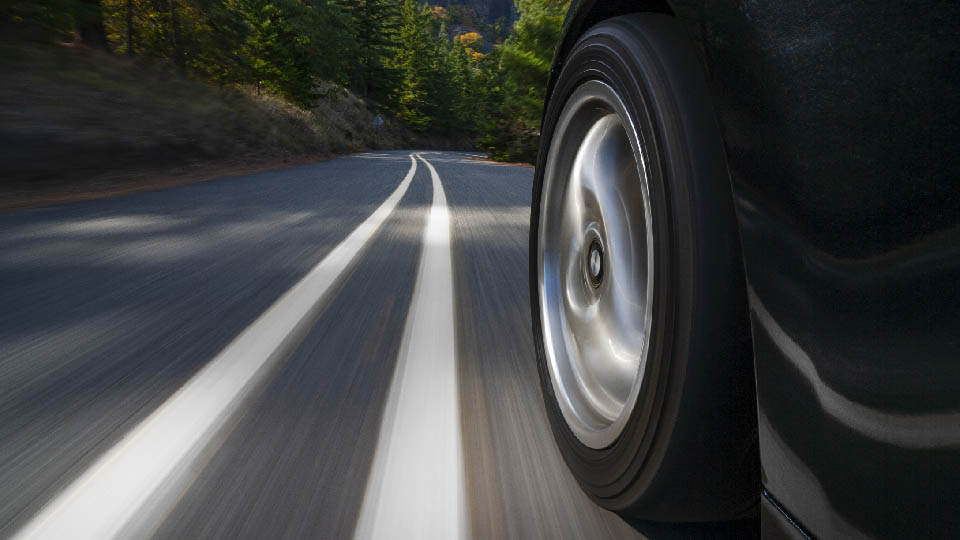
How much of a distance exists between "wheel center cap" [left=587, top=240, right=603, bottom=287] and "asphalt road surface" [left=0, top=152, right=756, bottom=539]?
0.48 metres

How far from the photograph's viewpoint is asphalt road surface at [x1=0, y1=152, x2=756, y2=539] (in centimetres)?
150

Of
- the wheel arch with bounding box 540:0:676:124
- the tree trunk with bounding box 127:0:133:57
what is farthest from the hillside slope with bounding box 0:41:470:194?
the wheel arch with bounding box 540:0:676:124

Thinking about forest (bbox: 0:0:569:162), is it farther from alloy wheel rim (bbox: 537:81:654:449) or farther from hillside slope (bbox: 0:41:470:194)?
alloy wheel rim (bbox: 537:81:654:449)

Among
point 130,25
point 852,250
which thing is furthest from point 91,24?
point 852,250

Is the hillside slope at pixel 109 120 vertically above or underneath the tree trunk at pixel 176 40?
underneath

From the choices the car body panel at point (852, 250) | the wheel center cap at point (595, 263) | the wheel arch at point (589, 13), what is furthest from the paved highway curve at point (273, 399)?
the wheel arch at point (589, 13)

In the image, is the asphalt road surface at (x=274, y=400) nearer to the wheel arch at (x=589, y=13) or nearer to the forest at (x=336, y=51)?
Answer: the wheel arch at (x=589, y=13)

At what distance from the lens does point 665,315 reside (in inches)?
45.6

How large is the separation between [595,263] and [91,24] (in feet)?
61.7

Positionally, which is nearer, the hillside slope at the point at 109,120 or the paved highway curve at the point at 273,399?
the paved highway curve at the point at 273,399

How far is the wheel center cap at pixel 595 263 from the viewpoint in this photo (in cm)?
192

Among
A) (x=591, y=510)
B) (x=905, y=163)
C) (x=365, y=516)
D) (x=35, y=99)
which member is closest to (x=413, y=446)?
(x=365, y=516)

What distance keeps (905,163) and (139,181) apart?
12223 millimetres

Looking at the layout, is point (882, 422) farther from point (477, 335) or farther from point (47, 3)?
point (47, 3)
